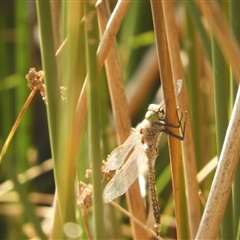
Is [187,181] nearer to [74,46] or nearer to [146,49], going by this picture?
[74,46]

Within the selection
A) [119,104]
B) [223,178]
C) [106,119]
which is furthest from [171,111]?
[106,119]

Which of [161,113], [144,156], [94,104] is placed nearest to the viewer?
[94,104]

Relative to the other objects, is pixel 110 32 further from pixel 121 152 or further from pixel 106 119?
pixel 106 119

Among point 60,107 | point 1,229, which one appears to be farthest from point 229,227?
point 1,229

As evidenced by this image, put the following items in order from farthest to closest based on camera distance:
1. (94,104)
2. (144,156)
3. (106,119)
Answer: (106,119), (144,156), (94,104)

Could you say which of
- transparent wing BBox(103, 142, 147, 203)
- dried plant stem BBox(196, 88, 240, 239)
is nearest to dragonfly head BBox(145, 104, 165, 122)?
transparent wing BBox(103, 142, 147, 203)

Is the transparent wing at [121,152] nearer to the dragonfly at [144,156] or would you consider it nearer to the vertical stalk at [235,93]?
the dragonfly at [144,156]

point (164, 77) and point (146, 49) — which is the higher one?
point (146, 49)
